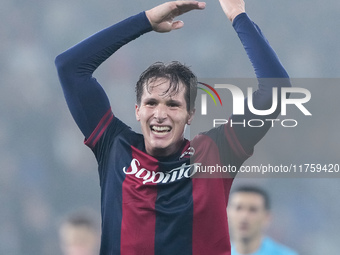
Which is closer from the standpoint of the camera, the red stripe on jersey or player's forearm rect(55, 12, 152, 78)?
the red stripe on jersey

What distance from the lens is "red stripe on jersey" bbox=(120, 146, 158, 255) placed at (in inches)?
87.4

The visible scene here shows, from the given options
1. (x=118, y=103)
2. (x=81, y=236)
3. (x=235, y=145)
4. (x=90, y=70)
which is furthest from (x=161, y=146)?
(x=118, y=103)

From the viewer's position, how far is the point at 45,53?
6.02m

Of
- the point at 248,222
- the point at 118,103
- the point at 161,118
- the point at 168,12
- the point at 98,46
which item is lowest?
the point at 248,222

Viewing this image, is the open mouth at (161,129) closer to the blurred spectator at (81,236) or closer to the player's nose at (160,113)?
the player's nose at (160,113)

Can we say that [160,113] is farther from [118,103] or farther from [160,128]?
[118,103]

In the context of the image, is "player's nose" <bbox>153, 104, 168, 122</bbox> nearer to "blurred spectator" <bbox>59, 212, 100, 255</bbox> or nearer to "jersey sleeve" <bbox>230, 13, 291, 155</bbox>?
"jersey sleeve" <bbox>230, 13, 291, 155</bbox>

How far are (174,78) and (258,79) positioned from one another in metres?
0.31

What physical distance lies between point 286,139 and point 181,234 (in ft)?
11.4

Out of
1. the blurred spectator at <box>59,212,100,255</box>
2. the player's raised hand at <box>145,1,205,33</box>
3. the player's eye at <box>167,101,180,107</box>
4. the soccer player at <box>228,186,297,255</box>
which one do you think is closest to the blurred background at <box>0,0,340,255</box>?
the blurred spectator at <box>59,212,100,255</box>

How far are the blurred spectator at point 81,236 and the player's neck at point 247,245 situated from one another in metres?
1.01

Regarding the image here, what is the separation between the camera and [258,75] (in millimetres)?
2297

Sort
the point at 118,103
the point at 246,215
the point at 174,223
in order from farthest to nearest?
the point at 118,103, the point at 246,215, the point at 174,223

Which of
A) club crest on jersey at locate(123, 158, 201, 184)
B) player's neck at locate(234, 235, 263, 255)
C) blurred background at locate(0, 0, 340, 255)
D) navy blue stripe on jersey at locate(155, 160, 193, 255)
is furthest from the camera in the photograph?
blurred background at locate(0, 0, 340, 255)
